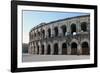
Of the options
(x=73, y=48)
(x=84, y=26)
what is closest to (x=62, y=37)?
(x=73, y=48)

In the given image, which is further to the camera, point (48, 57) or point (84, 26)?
point (84, 26)

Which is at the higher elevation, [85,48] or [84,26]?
[84,26]

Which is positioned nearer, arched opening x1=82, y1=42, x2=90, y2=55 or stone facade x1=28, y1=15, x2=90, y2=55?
stone facade x1=28, y1=15, x2=90, y2=55

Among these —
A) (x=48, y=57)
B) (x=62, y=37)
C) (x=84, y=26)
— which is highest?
(x=84, y=26)

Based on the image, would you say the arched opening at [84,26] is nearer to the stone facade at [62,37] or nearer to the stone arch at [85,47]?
the stone facade at [62,37]

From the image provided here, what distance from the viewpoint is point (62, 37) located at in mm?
2074

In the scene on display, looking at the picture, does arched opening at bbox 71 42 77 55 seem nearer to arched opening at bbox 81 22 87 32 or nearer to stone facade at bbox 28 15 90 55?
stone facade at bbox 28 15 90 55

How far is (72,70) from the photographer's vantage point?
6.88ft

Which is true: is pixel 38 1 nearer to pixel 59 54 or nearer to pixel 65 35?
pixel 65 35

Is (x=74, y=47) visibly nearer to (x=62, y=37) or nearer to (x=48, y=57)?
(x=62, y=37)

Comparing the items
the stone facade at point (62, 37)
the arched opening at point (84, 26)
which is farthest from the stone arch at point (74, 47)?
the arched opening at point (84, 26)

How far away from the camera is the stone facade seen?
6.53 ft

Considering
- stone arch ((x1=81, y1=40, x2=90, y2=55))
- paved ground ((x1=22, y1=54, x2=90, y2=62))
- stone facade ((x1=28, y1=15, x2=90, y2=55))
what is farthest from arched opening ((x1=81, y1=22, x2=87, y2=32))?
paved ground ((x1=22, y1=54, x2=90, y2=62))

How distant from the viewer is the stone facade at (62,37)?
199 cm
